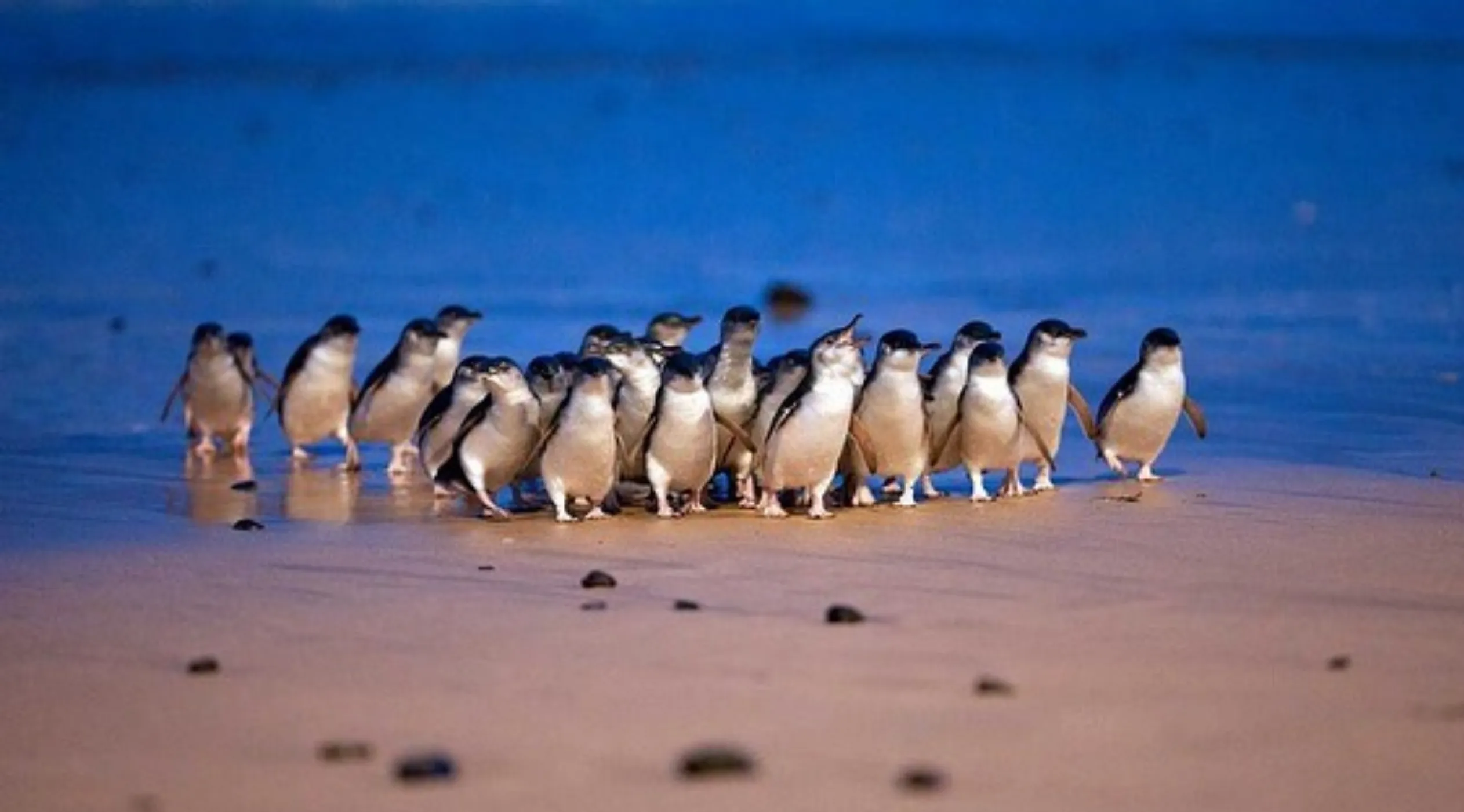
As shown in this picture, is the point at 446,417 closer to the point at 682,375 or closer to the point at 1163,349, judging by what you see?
the point at 682,375

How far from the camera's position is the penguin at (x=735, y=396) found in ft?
30.4

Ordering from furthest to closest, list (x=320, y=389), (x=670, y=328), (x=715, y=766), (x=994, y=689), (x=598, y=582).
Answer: (x=320, y=389) → (x=670, y=328) → (x=598, y=582) → (x=994, y=689) → (x=715, y=766)

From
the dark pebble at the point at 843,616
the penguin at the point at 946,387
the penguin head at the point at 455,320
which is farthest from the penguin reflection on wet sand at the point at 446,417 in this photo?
the dark pebble at the point at 843,616

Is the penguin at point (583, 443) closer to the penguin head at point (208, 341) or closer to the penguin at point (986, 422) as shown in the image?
the penguin at point (986, 422)

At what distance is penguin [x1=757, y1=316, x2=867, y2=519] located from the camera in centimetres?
884

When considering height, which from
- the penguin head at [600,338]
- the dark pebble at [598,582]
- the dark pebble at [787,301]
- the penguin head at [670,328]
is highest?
the dark pebble at [787,301]

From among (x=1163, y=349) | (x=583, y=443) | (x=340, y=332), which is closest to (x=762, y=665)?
(x=583, y=443)

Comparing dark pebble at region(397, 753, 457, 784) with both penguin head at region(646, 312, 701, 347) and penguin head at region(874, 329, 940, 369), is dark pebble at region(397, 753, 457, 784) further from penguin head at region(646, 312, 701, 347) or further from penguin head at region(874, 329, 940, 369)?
penguin head at region(646, 312, 701, 347)

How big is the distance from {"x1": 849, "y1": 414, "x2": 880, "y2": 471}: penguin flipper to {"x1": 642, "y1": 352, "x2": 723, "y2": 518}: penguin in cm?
48

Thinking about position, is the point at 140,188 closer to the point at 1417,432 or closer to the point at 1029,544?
the point at 1417,432

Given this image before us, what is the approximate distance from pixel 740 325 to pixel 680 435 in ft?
1.62

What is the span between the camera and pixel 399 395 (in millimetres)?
10836

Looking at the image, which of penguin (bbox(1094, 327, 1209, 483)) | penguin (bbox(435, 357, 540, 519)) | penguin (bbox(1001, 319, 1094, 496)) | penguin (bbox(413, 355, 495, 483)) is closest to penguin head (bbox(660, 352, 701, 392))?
penguin (bbox(435, 357, 540, 519))

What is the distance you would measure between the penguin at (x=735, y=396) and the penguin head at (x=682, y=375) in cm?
27
